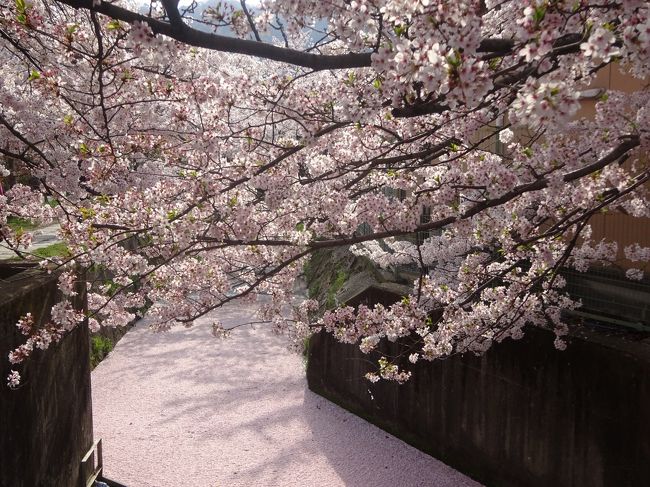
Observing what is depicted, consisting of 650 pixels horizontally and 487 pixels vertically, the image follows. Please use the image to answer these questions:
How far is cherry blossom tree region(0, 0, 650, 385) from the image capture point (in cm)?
229

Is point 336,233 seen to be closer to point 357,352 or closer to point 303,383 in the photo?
point 357,352

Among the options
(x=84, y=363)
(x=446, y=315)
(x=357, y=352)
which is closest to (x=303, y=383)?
(x=357, y=352)

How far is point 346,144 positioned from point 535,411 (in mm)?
3146

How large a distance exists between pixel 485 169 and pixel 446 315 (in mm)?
1942

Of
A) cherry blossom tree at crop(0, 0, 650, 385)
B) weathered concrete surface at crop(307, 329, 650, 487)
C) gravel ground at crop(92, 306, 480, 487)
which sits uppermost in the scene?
cherry blossom tree at crop(0, 0, 650, 385)

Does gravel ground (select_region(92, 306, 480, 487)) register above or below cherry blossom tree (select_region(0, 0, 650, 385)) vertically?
below

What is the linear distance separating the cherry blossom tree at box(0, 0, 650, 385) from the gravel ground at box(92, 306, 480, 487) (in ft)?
4.98

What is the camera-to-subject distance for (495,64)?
11.4 ft

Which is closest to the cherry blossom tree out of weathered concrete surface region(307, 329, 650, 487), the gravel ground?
weathered concrete surface region(307, 329, 650, 487)

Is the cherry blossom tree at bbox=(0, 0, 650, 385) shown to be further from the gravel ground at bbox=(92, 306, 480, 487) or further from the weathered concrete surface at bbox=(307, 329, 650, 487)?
the gravel ground at bbox=(92, 306, 480, 487)

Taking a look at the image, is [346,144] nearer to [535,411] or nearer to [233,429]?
[535,411]

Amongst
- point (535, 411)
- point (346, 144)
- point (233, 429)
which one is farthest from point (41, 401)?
point (535, 411)

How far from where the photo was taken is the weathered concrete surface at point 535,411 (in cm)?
478

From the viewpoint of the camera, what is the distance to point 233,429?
784 centimetres
